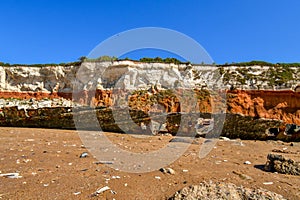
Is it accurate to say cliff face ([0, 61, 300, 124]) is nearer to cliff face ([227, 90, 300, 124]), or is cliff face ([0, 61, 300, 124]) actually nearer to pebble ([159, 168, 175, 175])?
cliff face ([227, 90, 300, 124])

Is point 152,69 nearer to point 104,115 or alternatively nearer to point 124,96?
point 124,96

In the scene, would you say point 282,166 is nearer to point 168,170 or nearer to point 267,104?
point 168,170

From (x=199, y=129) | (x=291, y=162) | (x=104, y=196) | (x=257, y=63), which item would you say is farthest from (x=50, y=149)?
(x=257, y=63)

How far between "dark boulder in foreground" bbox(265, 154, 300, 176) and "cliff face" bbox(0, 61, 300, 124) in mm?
8901

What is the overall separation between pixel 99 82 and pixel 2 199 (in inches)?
730

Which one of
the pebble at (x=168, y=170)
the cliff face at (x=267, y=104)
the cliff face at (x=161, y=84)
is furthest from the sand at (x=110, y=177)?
the cliff face at (x=267, y=104)

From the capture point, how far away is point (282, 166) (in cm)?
354

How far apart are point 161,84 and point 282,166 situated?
48.5ft

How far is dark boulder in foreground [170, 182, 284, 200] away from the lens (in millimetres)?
2117

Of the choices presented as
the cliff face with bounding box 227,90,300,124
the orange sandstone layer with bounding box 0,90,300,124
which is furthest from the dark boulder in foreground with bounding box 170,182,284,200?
the cliff face with bounding box 227,90,300,124

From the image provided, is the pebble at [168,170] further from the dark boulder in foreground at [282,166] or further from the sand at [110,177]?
the dark boulder in foreground at [282,166]

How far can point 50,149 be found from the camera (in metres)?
4.97

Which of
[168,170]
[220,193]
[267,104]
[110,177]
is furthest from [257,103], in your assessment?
[220,193]

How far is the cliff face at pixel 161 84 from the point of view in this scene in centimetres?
1448
